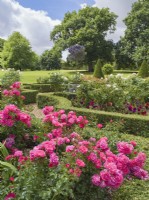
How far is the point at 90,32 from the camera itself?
123 feet

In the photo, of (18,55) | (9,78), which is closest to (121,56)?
(18,55)

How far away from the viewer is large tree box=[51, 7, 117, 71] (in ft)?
123

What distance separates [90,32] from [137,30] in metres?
5.44

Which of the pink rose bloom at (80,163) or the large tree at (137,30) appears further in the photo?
the large tree at (137,30)

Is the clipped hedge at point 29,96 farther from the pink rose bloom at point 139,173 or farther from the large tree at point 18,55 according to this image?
the large tree at point 18,55

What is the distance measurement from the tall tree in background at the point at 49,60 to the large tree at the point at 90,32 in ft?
8.08

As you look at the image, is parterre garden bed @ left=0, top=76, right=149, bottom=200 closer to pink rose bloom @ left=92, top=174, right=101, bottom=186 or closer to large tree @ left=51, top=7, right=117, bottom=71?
pink rose bloom @ left=92, top=174, right=101, bottom=186

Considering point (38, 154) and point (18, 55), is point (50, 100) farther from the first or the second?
point (18, 55)

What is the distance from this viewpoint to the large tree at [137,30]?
3544 cm

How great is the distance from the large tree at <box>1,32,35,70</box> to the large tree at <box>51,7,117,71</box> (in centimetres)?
1136

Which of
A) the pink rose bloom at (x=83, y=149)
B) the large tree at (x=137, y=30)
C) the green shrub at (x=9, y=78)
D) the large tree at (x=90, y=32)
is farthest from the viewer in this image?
the large tree at (x=90, y=32)

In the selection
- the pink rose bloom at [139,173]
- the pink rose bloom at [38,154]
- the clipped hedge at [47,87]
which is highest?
the pink rose bloom at [38,154]

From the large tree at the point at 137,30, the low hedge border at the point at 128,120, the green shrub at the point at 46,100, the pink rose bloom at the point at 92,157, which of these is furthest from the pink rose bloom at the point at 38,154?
the large tree at the point at 137,30

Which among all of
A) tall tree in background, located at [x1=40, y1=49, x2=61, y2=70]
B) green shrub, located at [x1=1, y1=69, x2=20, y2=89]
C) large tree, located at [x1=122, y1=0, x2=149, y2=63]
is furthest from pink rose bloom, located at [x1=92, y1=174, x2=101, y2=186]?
tall tree in background, located at [x1=40, y1=49, x2=61, y2=70]
